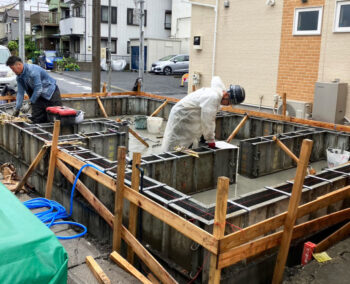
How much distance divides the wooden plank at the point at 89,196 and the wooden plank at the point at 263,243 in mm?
2019

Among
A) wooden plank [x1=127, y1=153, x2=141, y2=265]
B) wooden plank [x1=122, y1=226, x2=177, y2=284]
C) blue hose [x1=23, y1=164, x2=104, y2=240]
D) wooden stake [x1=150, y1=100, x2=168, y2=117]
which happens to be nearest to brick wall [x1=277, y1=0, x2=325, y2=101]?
wooden stake [x1=150, y1=100, x2=168, y2=117]

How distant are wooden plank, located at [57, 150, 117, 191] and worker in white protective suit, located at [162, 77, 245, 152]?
2.32 meters

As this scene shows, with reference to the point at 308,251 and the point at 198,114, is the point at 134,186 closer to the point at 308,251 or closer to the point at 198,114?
the point at 308,251

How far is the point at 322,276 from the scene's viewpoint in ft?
15.6

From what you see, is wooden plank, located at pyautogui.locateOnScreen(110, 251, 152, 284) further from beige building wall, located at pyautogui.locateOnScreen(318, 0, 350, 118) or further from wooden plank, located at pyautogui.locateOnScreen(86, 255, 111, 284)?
beige building wall, located at pyautogui.locateOnScreen(318, 0, 350, 118)

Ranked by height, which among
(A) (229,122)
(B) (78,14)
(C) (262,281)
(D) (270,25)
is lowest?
(C) (262,281)

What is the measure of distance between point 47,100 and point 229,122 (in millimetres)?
5574

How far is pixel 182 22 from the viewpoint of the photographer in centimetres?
4022

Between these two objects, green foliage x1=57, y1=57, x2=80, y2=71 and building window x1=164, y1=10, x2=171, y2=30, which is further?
building window x1=164, y1=10, x2=171, y2=30

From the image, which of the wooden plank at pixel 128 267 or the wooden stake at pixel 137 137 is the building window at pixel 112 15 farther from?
the wooden plank at pixel 128 267

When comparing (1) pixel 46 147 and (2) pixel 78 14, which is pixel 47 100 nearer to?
(1) pixel 46 147

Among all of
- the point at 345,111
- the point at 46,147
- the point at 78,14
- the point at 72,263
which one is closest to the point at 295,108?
the point at 345,111

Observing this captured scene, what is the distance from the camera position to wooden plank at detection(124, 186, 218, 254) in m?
3.73

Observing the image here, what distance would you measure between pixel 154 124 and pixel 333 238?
7.97 metres
